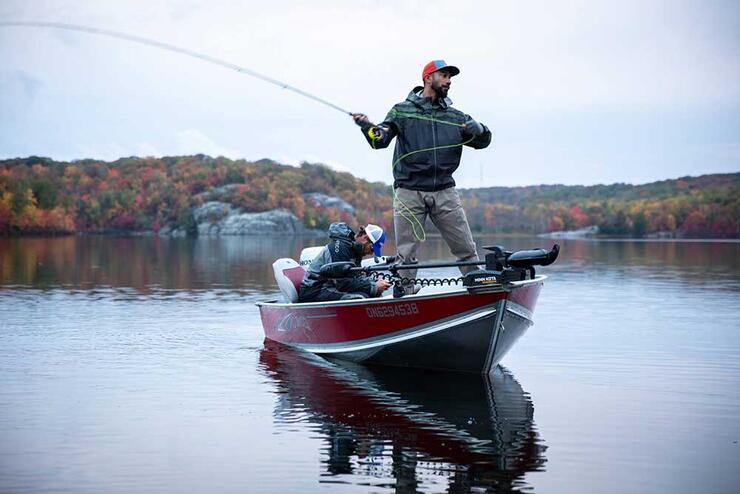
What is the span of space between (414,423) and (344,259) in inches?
161

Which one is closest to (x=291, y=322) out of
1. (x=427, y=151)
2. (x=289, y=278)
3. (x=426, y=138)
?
(x=289, y=278)

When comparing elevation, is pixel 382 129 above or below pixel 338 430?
above

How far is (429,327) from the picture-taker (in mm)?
12320

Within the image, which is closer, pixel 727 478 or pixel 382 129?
pixel 727 478

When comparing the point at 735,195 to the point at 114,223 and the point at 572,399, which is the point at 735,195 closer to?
the point at 114,223

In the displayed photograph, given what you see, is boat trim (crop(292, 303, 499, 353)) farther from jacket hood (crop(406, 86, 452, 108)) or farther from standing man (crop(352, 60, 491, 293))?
jacket hood (crop(406, 86, 452, 108))

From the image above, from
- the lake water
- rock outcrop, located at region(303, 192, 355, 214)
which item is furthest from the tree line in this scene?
the lake water

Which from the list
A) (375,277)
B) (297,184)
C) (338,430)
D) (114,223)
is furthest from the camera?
(297,184)

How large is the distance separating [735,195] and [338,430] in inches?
3670

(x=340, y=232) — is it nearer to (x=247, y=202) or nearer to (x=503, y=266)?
(x=503, y=266)

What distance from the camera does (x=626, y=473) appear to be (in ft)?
26.2

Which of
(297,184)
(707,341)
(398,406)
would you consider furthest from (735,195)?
(398,406)

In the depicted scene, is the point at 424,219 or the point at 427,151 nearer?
the point at 427,151

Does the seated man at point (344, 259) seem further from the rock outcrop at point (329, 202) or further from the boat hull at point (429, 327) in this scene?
the rock outcrop at point (329, 202)
